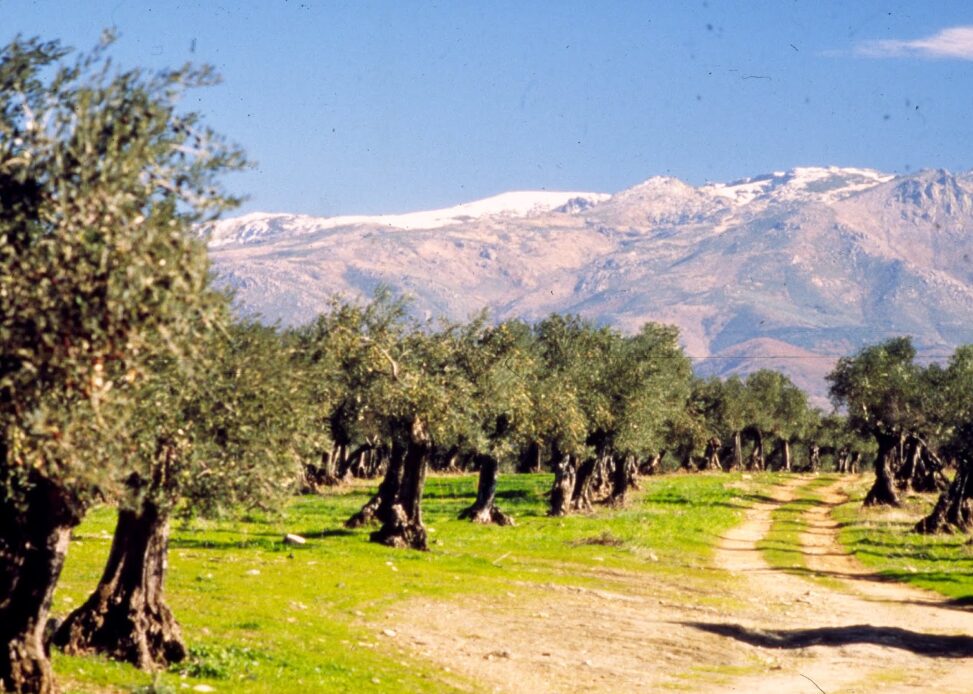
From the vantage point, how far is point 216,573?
38500 mm

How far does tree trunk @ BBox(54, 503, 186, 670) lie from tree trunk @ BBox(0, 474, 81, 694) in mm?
4232

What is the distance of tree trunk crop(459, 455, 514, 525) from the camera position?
64.7 m

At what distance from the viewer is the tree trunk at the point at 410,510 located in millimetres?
50156

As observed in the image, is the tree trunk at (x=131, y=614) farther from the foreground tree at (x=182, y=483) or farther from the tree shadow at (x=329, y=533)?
the tree shadow at (x=329, y=533)

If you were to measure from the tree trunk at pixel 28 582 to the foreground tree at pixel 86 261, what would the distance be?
1234mm

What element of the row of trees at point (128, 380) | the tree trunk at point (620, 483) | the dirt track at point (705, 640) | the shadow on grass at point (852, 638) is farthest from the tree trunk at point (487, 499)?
the shadow on grass at point (852, 638)

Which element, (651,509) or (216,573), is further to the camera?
(651,509)

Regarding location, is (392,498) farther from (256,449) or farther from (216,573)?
(256,449)

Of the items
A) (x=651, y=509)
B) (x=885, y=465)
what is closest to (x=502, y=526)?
(x=651, y=509)

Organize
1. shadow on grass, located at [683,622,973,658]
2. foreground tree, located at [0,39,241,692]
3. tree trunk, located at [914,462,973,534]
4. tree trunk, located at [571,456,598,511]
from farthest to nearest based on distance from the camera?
tree trunk, located at [571,456,598,511] → tree trunk, located at [914,462,973,534] → shadow on grass, located at [683,622,973,658] → foreground tree, located at [0,39,241,692]

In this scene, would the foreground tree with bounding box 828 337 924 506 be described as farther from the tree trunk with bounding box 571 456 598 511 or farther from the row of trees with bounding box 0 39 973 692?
the row of trees with bounding box 0 39 973 692

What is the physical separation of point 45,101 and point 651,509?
6524cm

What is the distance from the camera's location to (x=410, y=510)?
50.7 meters

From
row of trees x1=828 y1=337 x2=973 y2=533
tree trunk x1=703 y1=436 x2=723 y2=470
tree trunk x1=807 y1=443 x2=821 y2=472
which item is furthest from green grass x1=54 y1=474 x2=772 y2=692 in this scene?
tree trunk x1=807 y1=443 x2=821 y2=472
